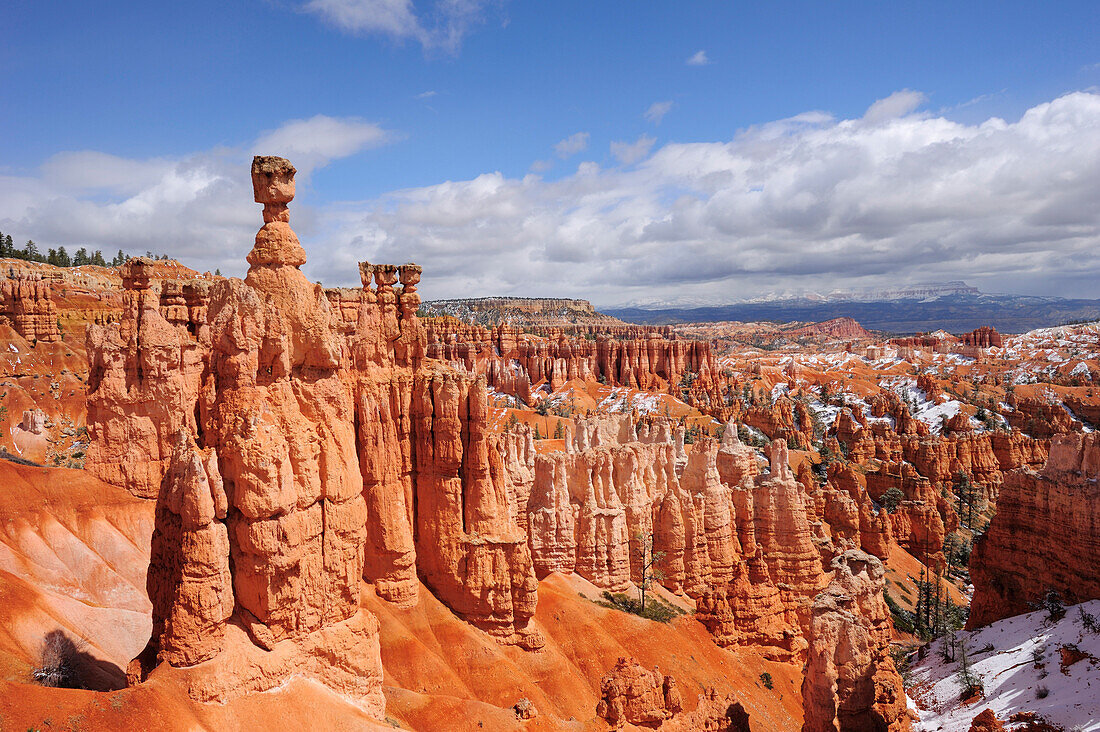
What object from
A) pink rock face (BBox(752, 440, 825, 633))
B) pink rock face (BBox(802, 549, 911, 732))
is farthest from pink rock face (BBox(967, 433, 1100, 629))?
pink rock face (BBox(802, 549, 911, 732))

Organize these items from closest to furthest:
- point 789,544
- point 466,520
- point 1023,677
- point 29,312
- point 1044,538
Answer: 1. point 466,520
2. point 1023,677
3. point 1044,538
4. point 789,544
5. point 29,312

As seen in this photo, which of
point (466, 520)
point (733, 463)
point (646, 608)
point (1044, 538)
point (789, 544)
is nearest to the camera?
point (466, 520)

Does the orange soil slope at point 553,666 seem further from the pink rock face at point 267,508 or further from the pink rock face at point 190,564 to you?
the pink rock face at point 190,564

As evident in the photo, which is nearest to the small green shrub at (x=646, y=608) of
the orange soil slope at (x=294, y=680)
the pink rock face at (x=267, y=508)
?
the orange soil slope at (x=294, y=680)

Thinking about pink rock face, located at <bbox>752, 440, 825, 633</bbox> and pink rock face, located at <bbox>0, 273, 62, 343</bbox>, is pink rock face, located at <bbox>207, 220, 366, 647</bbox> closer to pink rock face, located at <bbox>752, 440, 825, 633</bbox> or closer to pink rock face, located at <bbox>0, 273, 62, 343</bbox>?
pink rock face, located at <bbox>752, 440, 825, 633</bbox>

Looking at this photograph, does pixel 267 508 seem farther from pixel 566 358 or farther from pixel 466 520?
pixel 566 358

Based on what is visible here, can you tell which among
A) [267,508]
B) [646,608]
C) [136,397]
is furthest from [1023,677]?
[136,397]

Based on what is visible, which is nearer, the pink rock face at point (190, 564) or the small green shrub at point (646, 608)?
the pink rock face at point (190, 564)
